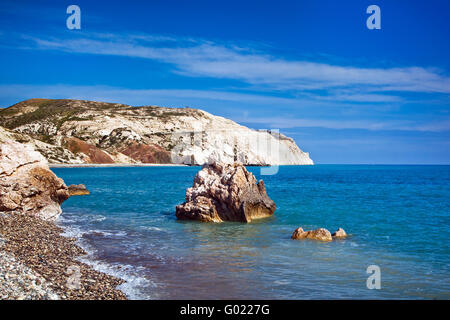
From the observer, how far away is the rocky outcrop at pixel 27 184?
21375 mm

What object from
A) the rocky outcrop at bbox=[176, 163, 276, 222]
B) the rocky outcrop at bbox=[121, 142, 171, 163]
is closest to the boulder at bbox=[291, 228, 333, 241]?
the rocky outcrop at bbox=[176, 163, 276, 222]

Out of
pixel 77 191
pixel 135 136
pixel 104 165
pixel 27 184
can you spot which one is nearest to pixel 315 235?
pixel 27 184

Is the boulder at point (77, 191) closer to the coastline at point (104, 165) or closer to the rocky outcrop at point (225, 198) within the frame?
the rocky outcrop at point (225, 198)

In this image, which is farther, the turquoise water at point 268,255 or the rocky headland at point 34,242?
the turquoise water at point 268,255

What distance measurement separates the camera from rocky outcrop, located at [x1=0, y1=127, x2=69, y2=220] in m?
21.4

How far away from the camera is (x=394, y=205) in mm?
33594

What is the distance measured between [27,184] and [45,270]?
1247 centimetres

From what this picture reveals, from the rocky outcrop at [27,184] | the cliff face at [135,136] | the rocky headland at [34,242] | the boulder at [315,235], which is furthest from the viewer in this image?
the cliff face at [135,136]

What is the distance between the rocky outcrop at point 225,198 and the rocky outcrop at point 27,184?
7.83 metres

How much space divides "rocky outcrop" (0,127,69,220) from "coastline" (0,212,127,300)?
4262 millimetres

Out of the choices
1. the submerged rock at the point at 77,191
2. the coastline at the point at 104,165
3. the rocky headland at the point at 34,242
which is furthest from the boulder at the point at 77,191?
the coastline at the point at 104,165

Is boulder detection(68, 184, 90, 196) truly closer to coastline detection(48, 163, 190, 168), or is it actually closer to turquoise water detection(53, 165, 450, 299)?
turquoise water detection(53, 165, 450, 299)
